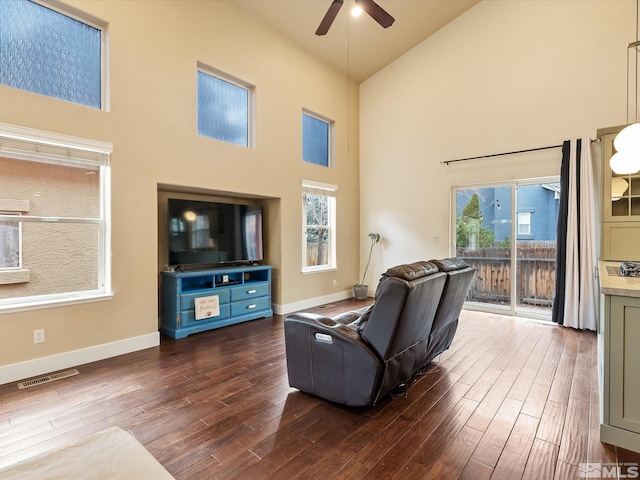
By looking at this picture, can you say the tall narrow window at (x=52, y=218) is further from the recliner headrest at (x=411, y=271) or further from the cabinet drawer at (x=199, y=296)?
the recliner headrest at (x=411, y=271)

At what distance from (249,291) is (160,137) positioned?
237cm

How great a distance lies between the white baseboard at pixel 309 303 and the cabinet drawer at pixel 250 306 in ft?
0.92

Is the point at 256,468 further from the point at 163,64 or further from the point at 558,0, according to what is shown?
the point at 558,0

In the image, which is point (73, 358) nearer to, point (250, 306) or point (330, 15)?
point (250, 306)

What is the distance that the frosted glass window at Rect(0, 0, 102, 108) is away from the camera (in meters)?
2.96

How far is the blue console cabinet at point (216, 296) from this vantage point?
4.12m

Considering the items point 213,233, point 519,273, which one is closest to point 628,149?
point 519,273

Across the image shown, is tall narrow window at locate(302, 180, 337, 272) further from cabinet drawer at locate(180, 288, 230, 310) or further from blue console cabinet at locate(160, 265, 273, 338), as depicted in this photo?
cabinet drawer at locate(180, 288, 230, 310)

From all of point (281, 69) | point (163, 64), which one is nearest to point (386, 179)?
point (281, 69)

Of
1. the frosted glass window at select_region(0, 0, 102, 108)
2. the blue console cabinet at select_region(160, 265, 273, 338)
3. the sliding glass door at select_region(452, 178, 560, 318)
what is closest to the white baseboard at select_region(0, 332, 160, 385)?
the blue console cabinet at select_region(160, 265, 273, 338)

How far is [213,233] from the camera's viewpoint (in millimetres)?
4680

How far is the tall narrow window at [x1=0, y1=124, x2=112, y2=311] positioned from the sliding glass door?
5269 mm

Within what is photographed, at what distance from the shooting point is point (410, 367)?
2707 mm

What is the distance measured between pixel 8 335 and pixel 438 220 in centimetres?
583
